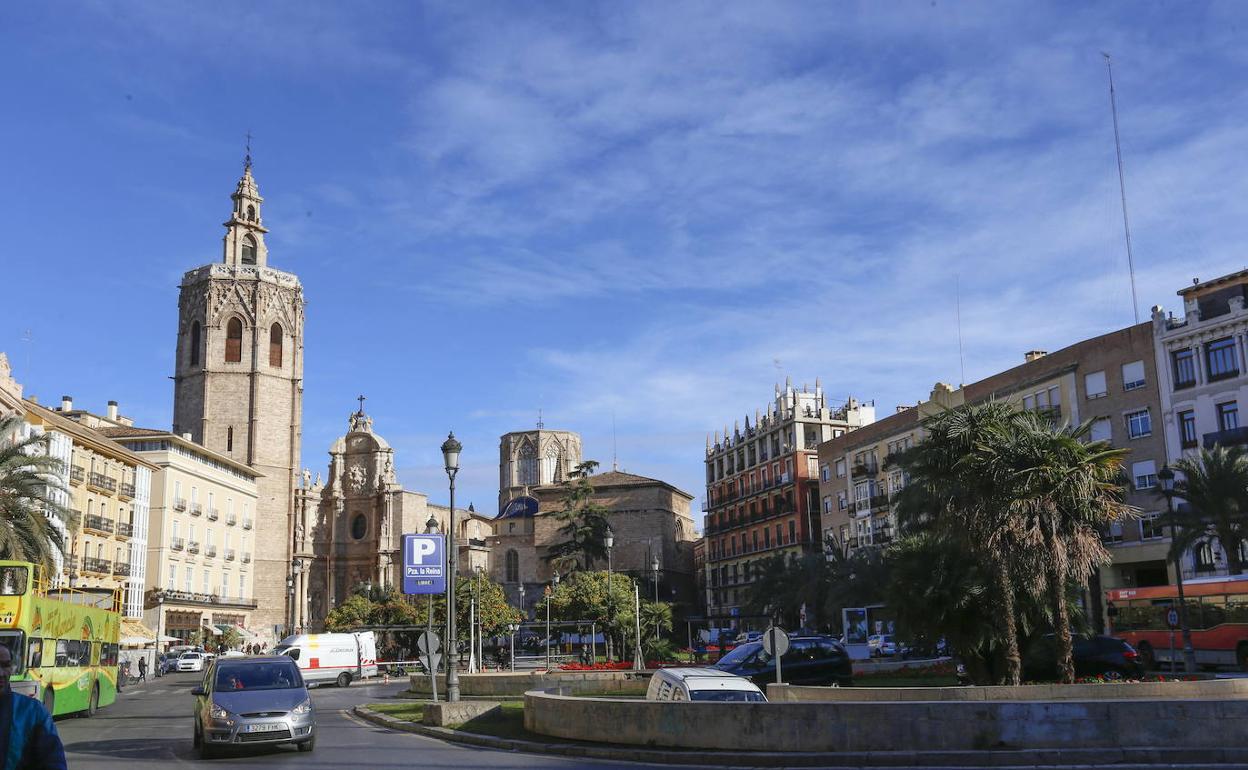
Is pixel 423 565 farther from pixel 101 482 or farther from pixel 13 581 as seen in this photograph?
pixel 101 482

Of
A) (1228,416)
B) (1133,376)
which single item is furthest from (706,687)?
(1133,376)

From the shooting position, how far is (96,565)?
6350 centimetres

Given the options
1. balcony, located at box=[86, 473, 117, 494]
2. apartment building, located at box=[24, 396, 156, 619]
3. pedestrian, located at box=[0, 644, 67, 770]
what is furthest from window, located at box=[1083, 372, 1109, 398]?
balcony, located at box=[86, 473, 117, 494]

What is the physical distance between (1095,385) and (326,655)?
36603 millimetres

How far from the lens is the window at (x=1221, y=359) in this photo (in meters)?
46.5

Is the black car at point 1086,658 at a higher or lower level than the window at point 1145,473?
lower

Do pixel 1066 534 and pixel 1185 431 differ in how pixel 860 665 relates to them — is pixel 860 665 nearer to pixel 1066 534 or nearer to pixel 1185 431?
pixel 1066 534

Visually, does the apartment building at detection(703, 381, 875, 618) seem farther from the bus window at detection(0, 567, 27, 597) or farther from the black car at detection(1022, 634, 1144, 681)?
the bus window at detection(0, 567, 27, 597)

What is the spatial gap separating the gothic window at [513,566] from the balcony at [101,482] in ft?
167

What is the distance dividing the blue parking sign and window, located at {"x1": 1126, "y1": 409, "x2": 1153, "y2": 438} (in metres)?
33.6

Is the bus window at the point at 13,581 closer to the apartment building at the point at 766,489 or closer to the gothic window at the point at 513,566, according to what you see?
the apartment building at the point at 766,489

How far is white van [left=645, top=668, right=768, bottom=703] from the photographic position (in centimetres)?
1762

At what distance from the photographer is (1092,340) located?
53.1 metres

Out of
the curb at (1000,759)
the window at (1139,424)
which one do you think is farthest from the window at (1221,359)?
the curb at (1000,759)
